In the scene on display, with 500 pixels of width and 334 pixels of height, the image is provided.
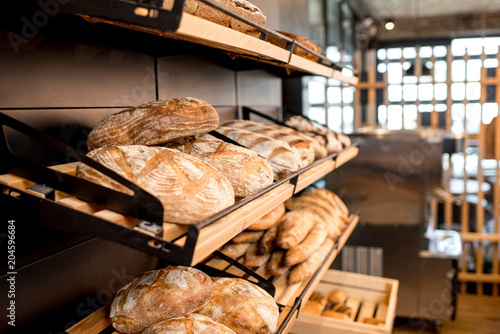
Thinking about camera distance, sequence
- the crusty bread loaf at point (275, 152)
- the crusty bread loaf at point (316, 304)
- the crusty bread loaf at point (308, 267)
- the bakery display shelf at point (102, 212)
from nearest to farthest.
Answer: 1. the bakery display shelf at point (102, 212)
2. the crusty bread loaf at point (275, 152)
3. the crusty bread loaf at point (308, 267)
4. the crusty bread loaf at point (316, 304)

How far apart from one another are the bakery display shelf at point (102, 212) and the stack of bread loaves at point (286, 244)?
0.85m

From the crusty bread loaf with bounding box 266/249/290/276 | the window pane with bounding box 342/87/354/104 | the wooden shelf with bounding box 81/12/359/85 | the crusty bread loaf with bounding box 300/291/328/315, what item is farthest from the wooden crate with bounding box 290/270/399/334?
the window pane with bounding box 342/87/354/104

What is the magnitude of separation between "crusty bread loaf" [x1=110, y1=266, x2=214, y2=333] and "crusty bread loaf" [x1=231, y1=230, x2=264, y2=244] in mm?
597

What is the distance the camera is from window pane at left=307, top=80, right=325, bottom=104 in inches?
149

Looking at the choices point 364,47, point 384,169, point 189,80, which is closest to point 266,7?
point 189,80

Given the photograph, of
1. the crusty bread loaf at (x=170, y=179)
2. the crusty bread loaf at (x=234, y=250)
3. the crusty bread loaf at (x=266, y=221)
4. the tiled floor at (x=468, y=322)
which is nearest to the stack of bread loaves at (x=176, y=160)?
the crusty bread loaf at (x=170, y=179)

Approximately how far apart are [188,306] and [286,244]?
0.65m

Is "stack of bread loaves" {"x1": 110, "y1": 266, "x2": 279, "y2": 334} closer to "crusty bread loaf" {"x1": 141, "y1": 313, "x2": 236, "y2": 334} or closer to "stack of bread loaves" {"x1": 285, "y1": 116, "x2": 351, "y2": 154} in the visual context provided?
"crusty bread loaf" {"x1": 141, "y1": 313, "x2": 236, "y2": 334}

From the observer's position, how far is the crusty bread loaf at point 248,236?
172 cm

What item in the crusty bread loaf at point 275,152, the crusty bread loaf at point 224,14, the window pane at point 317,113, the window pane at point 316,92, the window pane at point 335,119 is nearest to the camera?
the crusty bread loaf at point 224,14

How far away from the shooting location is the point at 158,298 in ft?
3.35

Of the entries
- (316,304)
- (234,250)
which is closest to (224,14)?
(234,250)

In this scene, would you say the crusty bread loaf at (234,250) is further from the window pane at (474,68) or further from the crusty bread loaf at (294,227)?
the window pane at (474,68)

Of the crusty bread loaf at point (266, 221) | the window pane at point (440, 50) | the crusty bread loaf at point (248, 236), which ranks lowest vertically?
the crusty bread loaf at point (248, 236)
